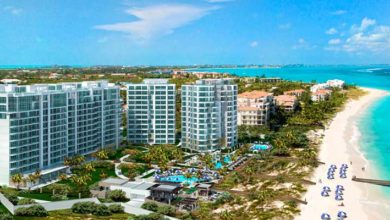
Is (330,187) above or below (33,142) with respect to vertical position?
below

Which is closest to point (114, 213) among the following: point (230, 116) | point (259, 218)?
point (259, 218)

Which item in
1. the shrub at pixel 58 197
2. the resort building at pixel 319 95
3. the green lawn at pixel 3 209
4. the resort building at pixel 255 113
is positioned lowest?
the green lawn at pixel 3 209

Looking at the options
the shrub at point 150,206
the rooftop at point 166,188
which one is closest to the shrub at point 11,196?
the shrub at point 150,206

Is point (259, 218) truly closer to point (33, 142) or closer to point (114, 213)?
point (114, 213)

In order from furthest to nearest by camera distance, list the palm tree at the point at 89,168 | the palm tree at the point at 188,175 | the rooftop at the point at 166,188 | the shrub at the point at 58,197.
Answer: the palm tree at the point at 89,168
the palm tree at the point at 188,175
the rooftop at the point at 166,188
the shrub at the point at 58,197

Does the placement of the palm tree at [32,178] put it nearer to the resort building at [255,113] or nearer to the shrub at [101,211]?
the shrub at [101,211]

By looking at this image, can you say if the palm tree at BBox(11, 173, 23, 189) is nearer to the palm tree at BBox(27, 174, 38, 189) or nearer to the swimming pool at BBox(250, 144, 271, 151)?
the palm tree at BBox(27, 174, 38, 189)
